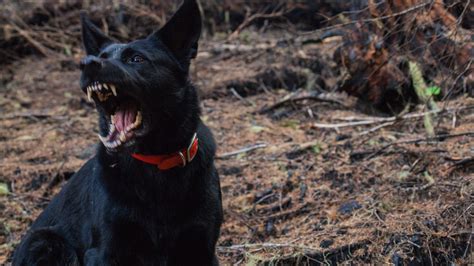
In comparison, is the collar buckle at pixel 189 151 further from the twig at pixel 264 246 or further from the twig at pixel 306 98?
the twig at pixel 306 98

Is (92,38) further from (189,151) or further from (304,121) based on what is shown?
(304,121)

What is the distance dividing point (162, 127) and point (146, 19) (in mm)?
6340

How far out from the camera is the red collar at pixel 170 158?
387 cm

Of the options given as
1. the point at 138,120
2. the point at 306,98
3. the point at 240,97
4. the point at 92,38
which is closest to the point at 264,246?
the point at 138,120

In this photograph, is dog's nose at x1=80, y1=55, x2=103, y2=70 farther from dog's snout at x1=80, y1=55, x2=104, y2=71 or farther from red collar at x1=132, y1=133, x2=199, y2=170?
red collar at x1=132, y1=133, x2=199, y2=170

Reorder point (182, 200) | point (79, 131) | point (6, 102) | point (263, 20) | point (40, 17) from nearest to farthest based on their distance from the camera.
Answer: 1. point (182, 200)
2. point (79, 131)
3. point (6, 102)
4. point (40, 17)
5. point (263, 20)

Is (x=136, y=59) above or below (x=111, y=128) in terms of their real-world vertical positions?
above

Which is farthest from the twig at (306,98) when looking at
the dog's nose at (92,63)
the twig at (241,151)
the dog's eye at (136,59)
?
the dog's nose at (92,63)

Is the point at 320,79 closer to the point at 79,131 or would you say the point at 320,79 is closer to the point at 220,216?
the point at 79,131

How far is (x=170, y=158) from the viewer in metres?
3.88

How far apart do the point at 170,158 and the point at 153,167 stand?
13cm

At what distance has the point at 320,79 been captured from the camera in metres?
8.86

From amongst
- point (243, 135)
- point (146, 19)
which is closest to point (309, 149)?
point (243, 135)

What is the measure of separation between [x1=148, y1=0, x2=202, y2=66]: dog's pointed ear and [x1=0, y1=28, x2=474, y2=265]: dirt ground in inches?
64.4
